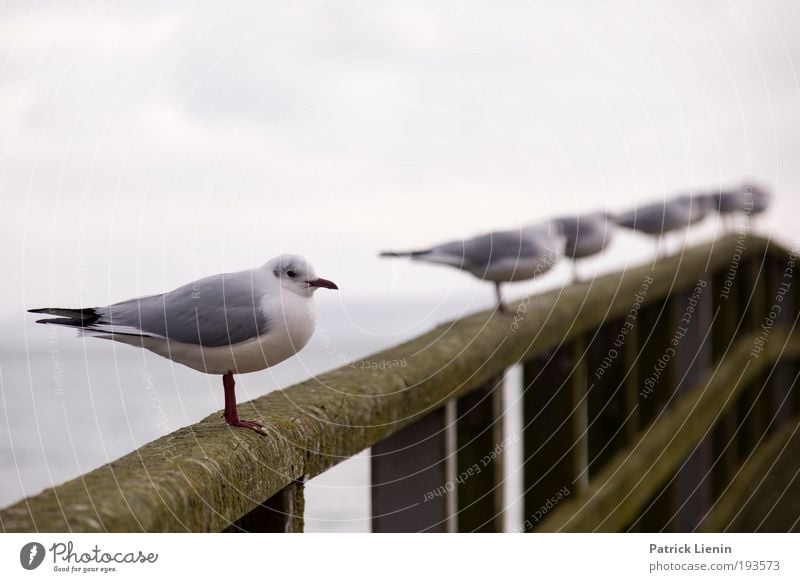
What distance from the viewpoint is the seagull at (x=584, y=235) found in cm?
175

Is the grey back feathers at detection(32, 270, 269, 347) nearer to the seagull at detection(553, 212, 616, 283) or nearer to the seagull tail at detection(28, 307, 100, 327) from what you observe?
the seagull tail at detection(28, 307, 100, 327)

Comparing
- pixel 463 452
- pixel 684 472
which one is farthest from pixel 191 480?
pixel 684 472

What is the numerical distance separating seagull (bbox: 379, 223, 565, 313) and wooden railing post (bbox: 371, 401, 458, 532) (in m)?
0.31

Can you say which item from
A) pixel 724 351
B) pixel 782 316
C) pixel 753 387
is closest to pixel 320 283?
pixel 724 351

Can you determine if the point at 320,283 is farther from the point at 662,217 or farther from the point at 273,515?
the point at 662,217

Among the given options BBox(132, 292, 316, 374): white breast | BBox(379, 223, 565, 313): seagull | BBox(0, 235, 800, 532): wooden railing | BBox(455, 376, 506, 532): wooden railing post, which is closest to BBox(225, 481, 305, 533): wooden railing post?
BBox(0, 235, 800, 532): wooden railing

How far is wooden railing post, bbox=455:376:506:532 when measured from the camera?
43.8 inches

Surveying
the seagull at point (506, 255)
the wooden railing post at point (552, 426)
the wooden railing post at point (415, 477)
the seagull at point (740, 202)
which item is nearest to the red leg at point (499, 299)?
the seagull at point (506, 255)

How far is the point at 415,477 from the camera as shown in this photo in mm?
1003

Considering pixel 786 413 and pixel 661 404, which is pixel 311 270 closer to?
pixel 661 404

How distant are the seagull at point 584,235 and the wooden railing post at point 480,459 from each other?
2.11 ft

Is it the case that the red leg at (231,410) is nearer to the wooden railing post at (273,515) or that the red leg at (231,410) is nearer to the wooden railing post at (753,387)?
the wooden railing post at (273,515)

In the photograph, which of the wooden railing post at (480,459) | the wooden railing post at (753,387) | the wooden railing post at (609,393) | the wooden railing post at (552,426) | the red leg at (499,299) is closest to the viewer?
the wooden railing post at (480,459)

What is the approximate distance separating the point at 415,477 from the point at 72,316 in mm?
444
